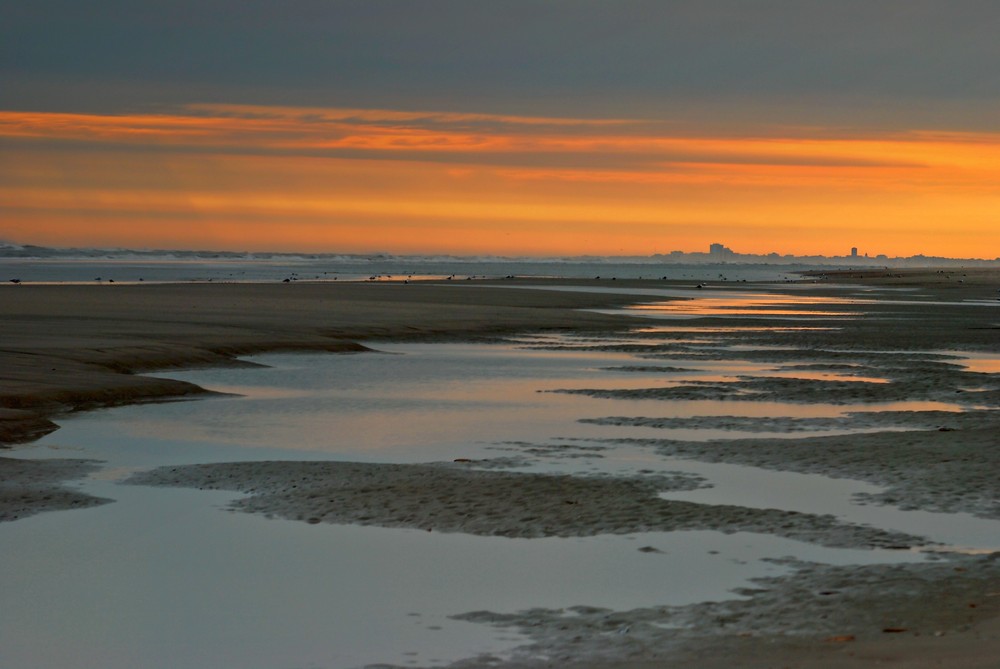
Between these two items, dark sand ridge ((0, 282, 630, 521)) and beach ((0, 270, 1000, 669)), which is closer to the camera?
beach ((0, 270, 1000, 669))

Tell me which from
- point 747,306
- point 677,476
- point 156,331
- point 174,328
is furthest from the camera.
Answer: point 747,306

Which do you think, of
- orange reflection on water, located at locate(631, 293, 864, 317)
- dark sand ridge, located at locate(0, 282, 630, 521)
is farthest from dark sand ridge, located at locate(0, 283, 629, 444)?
orange reflection on water, located at locate(631, 293, 864, 317)

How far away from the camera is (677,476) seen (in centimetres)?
1492

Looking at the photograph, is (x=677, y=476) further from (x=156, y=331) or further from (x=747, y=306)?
(x=747, y=306)

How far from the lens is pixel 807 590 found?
31.7 ft

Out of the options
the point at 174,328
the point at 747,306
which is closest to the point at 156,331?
the point at 174,328

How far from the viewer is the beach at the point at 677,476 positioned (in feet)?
28.1

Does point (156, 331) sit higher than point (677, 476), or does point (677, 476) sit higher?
point (156, 331)

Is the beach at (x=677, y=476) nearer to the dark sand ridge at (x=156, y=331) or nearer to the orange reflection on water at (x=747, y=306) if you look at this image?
the dark sand ridge at (x=156, y=331)

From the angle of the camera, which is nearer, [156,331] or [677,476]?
[677,476]

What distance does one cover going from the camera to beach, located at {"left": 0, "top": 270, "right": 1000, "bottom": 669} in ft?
28.1

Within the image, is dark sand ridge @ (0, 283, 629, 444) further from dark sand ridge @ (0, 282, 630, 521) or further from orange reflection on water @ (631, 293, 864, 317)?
orange reflection on water @ (631, 293, 864, 317)

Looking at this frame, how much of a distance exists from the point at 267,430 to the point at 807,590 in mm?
10902

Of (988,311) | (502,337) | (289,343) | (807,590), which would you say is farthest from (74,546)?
(988,311)
